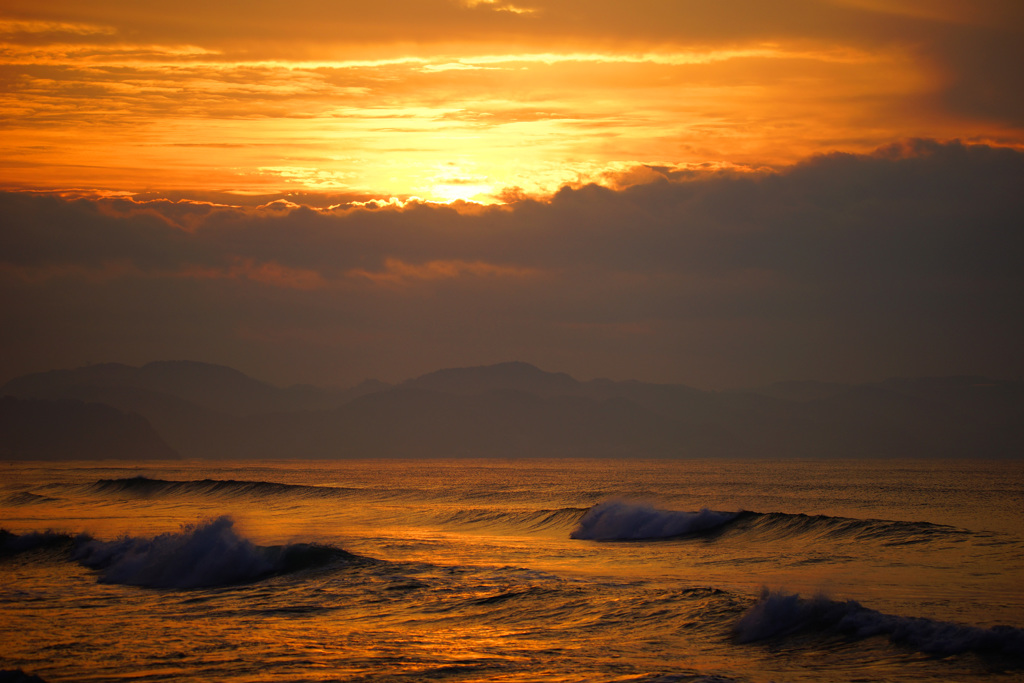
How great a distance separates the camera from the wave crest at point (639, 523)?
32625 millimetres

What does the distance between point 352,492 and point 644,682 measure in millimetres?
52175

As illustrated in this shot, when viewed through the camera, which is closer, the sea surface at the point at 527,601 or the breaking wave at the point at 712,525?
the sea surface at the point at 527,601

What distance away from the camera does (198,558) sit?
77.3 ft

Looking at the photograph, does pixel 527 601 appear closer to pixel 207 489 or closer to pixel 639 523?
pixel 639 523

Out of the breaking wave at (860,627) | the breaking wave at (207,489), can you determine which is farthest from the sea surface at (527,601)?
the breaking wave at (207,489)

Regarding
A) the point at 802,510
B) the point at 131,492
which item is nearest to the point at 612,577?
the point at 802,510

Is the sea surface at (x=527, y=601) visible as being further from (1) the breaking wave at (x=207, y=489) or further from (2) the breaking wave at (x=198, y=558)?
(1) the breaking wave at (x=207, y=489)

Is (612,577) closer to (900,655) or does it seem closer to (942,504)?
(900,655)

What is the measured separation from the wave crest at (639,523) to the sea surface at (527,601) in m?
0.10

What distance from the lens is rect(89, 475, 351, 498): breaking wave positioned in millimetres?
A: 59688

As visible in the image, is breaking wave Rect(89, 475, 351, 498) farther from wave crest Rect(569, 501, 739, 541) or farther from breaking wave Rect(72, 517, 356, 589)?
breaking wave Rect(72, 517, 356, 589)

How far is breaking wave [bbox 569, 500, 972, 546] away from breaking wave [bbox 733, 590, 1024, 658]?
14895mm

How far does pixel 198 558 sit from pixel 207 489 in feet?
138

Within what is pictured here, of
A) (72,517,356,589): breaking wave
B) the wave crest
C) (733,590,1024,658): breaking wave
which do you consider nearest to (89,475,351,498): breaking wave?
the wave crest
